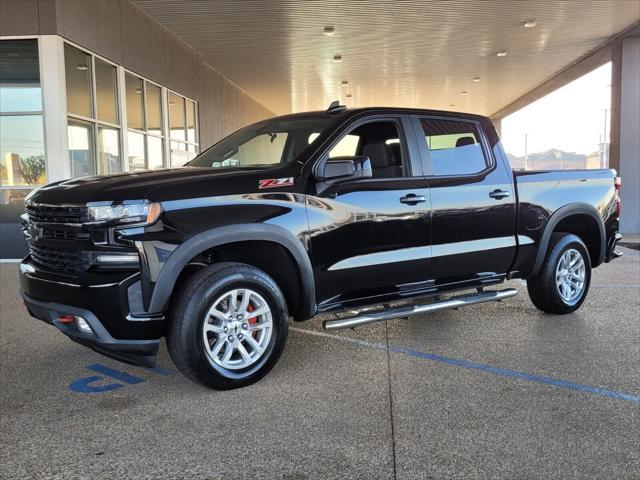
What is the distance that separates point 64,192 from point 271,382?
1882 mm

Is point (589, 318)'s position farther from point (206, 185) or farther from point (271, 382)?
point (206, 185)

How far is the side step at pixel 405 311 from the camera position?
163 inches

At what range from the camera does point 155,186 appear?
3.60 m

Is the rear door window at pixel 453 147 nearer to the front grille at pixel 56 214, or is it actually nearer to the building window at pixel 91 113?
the front grille at pixel 56 214

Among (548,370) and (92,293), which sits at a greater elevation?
(92,293)

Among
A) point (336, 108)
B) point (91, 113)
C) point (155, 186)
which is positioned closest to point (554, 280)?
point (336, 108)

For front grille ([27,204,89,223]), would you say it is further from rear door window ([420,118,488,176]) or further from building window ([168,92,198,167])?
building window ([168,92,198,167])

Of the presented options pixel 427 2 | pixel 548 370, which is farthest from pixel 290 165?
pixel 427 2

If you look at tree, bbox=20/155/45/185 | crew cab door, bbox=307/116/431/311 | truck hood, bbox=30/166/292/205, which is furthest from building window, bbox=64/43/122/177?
crew cab door, bbox=307/116/431/311

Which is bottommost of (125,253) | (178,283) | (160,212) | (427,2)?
(178,283)

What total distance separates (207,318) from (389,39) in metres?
11.9

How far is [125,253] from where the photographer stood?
3.41 m

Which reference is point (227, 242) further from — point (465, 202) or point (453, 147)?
point (453, 147)

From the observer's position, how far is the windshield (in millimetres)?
4457
